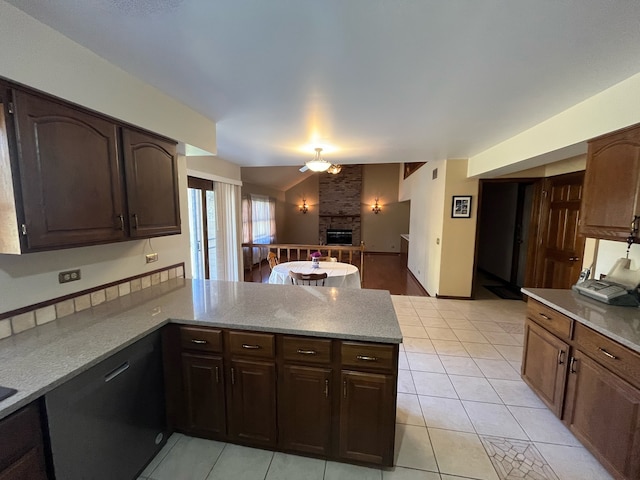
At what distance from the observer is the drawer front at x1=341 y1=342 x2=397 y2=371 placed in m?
1.44

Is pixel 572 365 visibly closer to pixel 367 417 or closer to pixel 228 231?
Result: pixel 367 417

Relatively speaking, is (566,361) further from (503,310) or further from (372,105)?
(503,310)

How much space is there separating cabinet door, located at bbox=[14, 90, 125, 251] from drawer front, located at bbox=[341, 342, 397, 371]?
4.96ft

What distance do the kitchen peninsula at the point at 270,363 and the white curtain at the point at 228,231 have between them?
301cm

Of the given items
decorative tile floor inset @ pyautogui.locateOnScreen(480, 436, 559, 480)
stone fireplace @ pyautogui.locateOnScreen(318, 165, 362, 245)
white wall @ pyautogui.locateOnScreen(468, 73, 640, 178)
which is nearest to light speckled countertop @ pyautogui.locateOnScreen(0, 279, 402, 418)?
decorative tile floor inset @ pyautogui.locateOnScreen(480, 436, 559, 480)

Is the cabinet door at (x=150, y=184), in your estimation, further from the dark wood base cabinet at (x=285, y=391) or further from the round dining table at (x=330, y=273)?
the round dining table at (x=330, y=273)

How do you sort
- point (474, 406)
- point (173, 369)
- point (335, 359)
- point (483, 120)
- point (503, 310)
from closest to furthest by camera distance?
point (335, 359)
point (173, 369)
point (474, 406)
point (483, 120)
point (503, 310)

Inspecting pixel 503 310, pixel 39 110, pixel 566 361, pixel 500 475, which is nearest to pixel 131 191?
pixel 39 110

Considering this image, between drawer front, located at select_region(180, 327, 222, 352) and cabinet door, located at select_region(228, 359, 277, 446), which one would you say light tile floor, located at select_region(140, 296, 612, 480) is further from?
drawer front, located at select_region(180, 327, 222, 352)

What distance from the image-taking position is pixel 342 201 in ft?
33.9

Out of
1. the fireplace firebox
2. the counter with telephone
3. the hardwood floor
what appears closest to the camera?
the counter with telephone

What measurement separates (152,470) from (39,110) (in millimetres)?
1988

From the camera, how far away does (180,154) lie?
2.54m

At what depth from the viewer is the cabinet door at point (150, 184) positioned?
1694 mm
